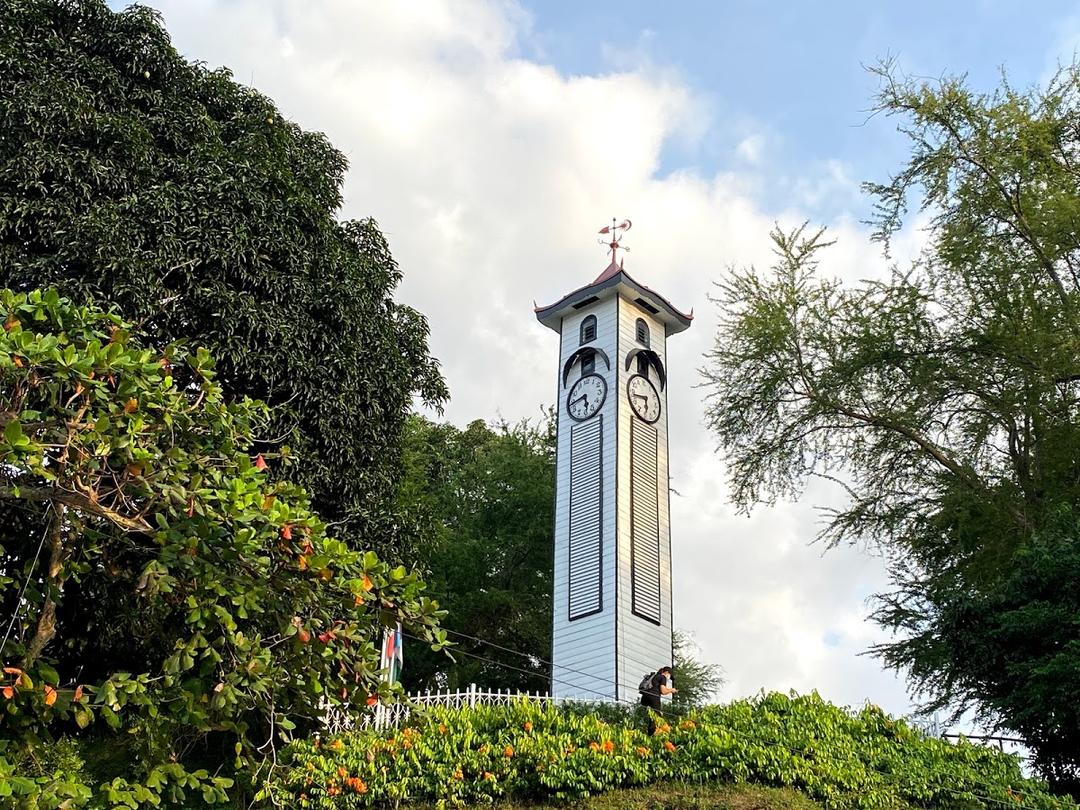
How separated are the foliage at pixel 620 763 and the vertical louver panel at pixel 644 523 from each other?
294 inches

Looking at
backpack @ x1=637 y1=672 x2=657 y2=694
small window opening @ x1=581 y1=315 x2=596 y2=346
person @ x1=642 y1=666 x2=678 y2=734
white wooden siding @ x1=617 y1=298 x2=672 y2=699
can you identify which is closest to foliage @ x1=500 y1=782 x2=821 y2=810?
person @ x1=642 y1=666 x2=678 y2=734

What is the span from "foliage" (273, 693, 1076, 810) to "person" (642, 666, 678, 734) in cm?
33

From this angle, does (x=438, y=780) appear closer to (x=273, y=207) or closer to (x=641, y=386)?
(x=273, y=207)

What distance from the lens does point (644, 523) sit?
19.6 m

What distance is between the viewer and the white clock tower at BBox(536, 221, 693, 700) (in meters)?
18.4

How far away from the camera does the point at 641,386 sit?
2084cm

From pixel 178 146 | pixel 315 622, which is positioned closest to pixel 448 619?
pixel 178 146

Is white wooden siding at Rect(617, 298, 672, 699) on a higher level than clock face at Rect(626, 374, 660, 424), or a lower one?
lower

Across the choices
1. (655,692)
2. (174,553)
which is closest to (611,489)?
(655,692)

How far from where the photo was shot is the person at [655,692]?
11.6m

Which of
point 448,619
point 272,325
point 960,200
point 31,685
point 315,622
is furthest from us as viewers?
point 448,619

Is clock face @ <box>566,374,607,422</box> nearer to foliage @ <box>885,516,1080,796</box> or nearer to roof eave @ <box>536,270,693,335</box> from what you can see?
roof eave @ <box>536,270,693,335</box>

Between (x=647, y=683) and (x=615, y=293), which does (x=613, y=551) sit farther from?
(x=615, y=293)

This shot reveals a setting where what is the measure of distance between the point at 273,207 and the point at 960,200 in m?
9.17
